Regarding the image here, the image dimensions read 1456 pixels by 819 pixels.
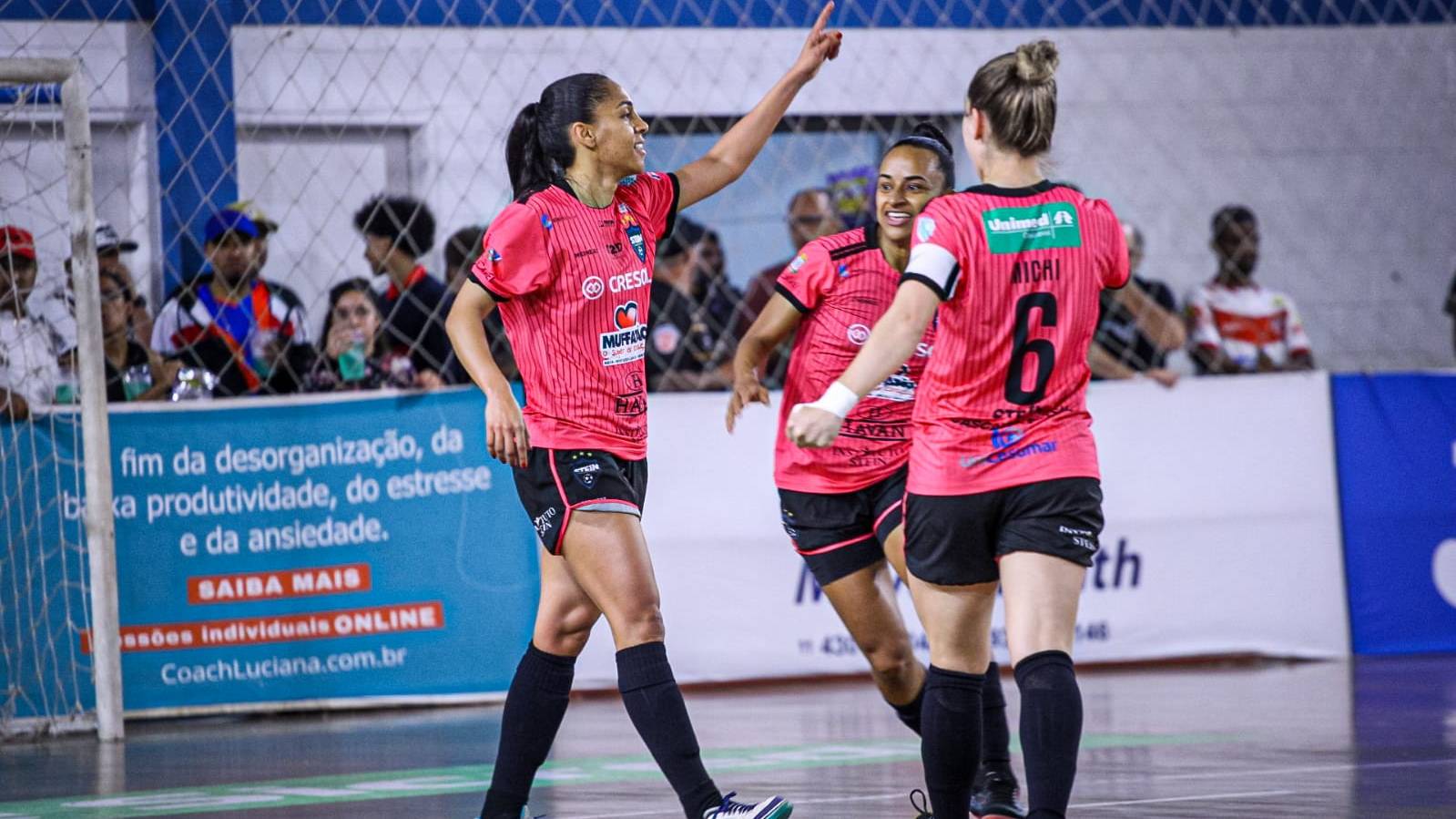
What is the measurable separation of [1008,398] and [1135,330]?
6163 mm

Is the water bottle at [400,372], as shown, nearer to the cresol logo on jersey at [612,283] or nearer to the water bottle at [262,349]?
the water bottle at [262,349]

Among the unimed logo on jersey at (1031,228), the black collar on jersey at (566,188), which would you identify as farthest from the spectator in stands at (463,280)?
the unimed logo on jersey at (1031,228)

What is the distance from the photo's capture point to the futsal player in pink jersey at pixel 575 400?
4246mm

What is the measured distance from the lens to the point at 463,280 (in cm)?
A: 859

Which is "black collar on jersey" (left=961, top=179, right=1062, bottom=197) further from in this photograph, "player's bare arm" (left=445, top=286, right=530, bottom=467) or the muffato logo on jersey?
"player's bare arm" (left=445, top=286, right=530, bottom=467)

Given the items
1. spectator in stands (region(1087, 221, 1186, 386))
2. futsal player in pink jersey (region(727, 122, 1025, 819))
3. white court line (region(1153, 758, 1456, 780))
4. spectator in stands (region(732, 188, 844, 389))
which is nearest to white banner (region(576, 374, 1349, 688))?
spectator in stands (region(1087, 221, 1186, 386))

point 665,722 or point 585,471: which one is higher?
point 585,471

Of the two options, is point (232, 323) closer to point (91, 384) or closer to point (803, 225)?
point (91, 384)

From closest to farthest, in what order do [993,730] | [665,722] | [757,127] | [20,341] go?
[665,722], [993,730], [757,127], [20,341]

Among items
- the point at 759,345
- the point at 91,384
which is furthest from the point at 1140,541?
the point at 91,384

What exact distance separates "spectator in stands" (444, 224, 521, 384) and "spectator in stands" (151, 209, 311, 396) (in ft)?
2.37

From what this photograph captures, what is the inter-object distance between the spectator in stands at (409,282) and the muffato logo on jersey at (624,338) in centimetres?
411

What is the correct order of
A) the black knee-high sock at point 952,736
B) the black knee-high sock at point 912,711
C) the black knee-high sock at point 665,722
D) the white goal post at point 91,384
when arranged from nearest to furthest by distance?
1. the black knee-high sock at point 952,736
2. the black knee-high sock at point 665,722
3. the black knee-high sock at point 912,711
4. the white goal post at point 91,384

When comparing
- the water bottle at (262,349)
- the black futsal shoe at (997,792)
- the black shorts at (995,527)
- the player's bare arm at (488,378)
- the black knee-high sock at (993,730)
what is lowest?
the black futsal shoe at (997,792)
